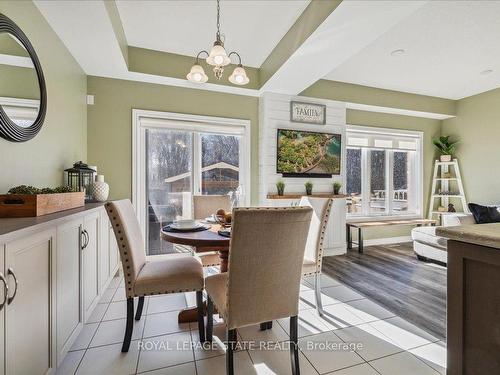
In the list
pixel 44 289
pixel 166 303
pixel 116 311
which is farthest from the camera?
pixel 166 303

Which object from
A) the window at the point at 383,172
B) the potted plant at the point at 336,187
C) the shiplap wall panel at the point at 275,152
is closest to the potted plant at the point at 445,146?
the window at the point at 383,172

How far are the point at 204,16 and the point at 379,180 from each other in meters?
4.05

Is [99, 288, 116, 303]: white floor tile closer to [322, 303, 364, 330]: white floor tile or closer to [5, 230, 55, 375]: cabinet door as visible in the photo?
[5, 230, 55, 375]: cabinet door

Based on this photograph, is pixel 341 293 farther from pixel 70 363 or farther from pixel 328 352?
pixel 70 363

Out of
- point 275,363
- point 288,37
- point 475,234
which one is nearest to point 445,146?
point 288,37

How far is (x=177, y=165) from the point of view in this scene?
3604 mm

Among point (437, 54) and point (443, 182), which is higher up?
point (437, 54)

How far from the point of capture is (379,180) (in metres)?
4.82

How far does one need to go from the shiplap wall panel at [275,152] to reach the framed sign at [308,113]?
0.06 m

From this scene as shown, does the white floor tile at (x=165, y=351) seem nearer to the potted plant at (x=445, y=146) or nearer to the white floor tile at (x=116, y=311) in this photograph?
the white floor tile at (x=116, y=311)

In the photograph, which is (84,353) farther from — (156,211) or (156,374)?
(156,211)

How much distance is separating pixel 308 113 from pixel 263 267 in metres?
3.18

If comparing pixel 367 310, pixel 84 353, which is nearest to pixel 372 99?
pixel 367 310

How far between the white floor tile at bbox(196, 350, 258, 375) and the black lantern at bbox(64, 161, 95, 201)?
6.52 ft
